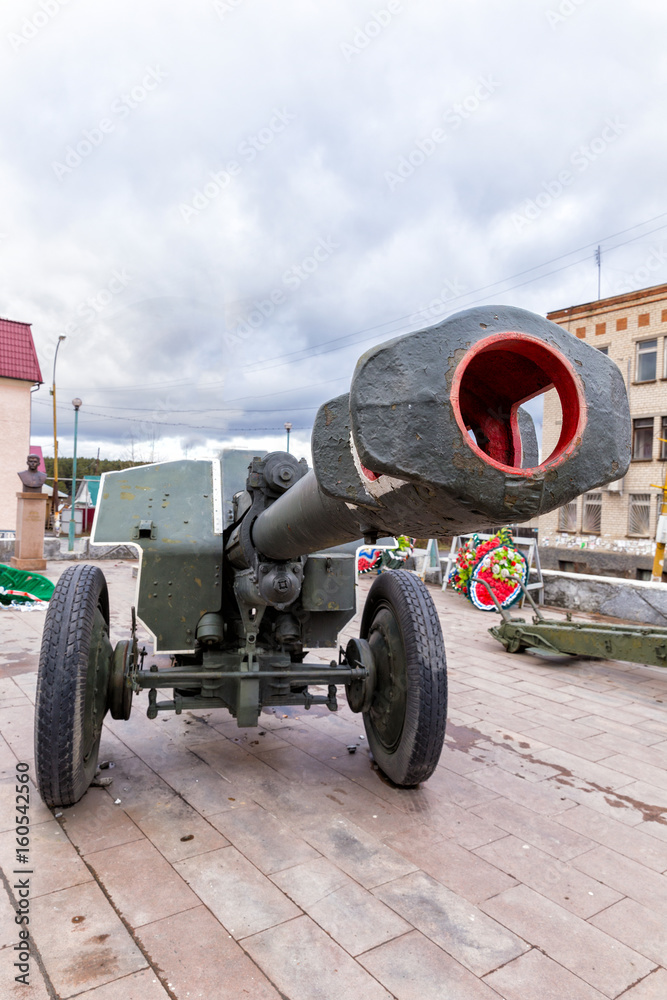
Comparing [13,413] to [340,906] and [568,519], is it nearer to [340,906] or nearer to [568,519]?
[568,519]

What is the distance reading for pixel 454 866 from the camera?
2.79 metres

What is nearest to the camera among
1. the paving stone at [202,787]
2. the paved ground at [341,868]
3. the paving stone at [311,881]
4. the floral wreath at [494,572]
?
the paved ground at [341,868]

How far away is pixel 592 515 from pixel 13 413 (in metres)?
19.0

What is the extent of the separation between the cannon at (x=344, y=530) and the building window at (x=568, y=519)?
1887cm

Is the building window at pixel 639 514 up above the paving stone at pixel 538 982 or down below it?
above

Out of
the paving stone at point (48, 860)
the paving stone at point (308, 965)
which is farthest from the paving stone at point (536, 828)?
the paving stone at point (48, 860)

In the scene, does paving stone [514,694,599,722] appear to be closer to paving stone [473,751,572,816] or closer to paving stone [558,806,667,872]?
paving stone [473,751,572,816]

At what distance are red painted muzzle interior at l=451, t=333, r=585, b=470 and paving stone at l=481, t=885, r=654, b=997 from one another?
6.15ft

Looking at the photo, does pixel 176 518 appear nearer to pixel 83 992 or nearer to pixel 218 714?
pixel 218 714

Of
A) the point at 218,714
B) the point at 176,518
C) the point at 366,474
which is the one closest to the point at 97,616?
the point at 176,518

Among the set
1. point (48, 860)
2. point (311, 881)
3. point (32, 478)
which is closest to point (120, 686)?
point (48, 860)

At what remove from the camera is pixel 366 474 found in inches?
55.2

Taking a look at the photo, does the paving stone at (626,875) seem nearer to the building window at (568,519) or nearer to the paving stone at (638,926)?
the paving stone at (638,926)

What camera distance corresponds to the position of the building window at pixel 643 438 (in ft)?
65.0
